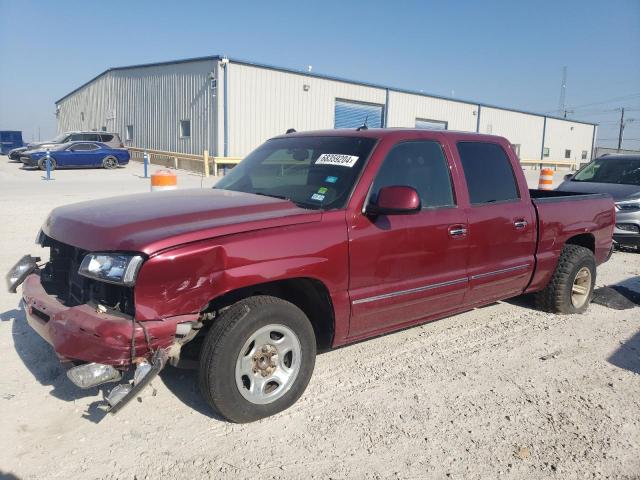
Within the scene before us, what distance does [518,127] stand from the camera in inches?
1639

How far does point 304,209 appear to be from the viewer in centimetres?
354

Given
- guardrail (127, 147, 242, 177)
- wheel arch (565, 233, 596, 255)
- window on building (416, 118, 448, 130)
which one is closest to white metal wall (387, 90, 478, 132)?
window on building (416, 118, 448, 130)

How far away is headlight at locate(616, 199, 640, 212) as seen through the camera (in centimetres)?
870

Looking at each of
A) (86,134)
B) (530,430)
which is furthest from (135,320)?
(86,134)

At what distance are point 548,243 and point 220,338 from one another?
3459 mm

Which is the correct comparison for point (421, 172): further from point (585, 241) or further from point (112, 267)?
point (585, 241)

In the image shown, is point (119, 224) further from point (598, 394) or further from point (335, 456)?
point (598, 394)

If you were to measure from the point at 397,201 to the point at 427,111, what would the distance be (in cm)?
3215

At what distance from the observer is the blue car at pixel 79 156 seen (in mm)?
23656

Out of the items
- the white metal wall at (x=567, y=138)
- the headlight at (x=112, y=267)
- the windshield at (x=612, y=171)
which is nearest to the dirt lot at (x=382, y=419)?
the headlight at (x=112, y=267)

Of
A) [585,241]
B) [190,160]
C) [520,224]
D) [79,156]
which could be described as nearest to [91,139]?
[79,156]

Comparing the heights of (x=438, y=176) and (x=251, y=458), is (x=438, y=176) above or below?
above

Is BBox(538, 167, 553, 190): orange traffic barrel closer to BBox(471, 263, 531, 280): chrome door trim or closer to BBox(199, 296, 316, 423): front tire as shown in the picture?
BBox(471, 263, 531, 280): chrome door trim

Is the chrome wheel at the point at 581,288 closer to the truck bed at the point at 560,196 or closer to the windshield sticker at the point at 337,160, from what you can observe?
the truck bed at the point at 560,196
